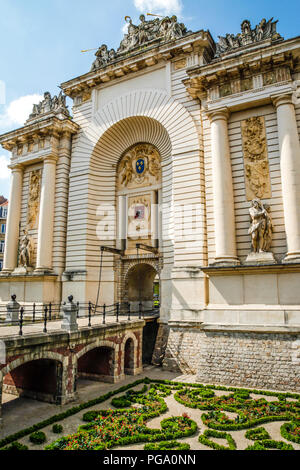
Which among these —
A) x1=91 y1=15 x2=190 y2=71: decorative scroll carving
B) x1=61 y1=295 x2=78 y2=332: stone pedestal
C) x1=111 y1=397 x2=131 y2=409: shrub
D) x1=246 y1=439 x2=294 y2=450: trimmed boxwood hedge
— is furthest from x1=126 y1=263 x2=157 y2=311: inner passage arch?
x1=91 y1=15 x2=190 y2=71: decorative scroll carving

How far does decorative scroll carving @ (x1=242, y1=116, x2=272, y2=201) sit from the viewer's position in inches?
637

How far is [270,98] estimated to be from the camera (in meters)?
16.2

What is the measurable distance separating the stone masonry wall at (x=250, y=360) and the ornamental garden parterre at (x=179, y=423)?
0.75 m

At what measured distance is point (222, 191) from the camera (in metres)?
16.4

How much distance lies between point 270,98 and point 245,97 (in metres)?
1.24

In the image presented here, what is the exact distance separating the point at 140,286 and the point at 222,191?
36.3ft

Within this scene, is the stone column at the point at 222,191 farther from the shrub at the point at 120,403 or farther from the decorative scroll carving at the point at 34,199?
the decorative scroll carving at the point at 34,199

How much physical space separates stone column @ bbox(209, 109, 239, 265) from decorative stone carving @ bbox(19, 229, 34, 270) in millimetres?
13630

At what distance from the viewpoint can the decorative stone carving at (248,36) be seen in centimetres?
1759

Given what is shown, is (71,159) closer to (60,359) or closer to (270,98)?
(270,98)

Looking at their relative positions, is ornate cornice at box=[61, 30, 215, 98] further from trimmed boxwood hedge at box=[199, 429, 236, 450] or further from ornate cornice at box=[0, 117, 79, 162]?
trimmed boxwood hedge at box=[199, 429, 236, 450]

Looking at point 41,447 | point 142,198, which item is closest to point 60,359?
point 41,447

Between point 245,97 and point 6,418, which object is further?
point 245,97

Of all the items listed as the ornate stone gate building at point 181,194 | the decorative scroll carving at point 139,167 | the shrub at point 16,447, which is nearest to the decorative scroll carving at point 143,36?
the ornate stone gate building at point 181,194
